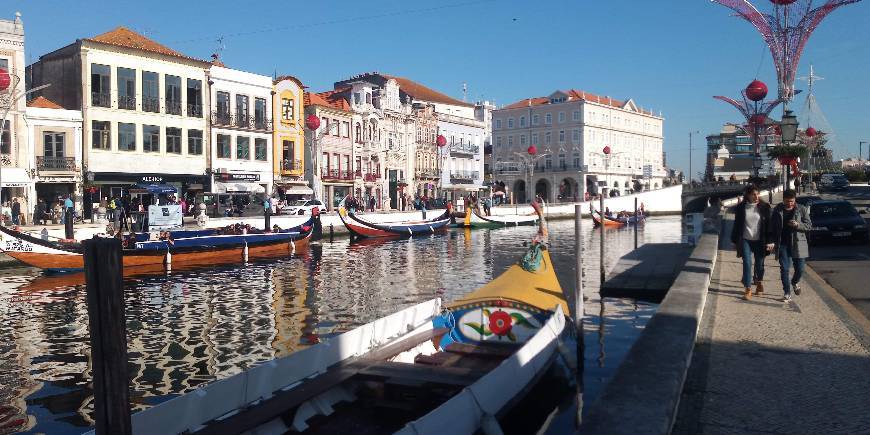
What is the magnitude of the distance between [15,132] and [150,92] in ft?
30.2

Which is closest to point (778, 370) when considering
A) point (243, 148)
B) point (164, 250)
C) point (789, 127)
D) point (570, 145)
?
point (789, 127)

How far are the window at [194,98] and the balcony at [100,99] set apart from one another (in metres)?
5.64

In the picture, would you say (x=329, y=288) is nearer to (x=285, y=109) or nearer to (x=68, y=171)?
(x=68, y=171)

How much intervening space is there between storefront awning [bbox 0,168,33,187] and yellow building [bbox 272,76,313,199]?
18.9 meters

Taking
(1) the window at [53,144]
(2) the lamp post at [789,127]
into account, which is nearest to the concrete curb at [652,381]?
(2) the lamp post at [789,127]

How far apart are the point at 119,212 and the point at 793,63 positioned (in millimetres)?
37928

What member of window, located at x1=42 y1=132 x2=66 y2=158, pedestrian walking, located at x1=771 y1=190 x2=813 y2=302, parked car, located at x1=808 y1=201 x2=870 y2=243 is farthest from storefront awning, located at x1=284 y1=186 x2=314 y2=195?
pedestrian walking, located at x1=771 y1=190 x2=813 y2=302

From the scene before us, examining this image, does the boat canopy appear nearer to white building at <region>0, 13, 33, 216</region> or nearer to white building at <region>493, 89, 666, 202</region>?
white building at <region>0, 13, 33, 216</region>

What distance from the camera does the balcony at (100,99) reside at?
136 ft

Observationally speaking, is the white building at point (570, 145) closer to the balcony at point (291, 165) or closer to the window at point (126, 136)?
the balcony at point (291, 165)

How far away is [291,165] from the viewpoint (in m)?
54.4

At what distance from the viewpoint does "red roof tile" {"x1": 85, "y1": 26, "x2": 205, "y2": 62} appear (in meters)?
43.0

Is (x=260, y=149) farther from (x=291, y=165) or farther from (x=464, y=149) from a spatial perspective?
(x=464, y=149)

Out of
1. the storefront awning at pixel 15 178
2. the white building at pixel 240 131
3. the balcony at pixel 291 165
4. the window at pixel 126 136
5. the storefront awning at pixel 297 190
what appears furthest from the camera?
the balcony at pixel 291 165
